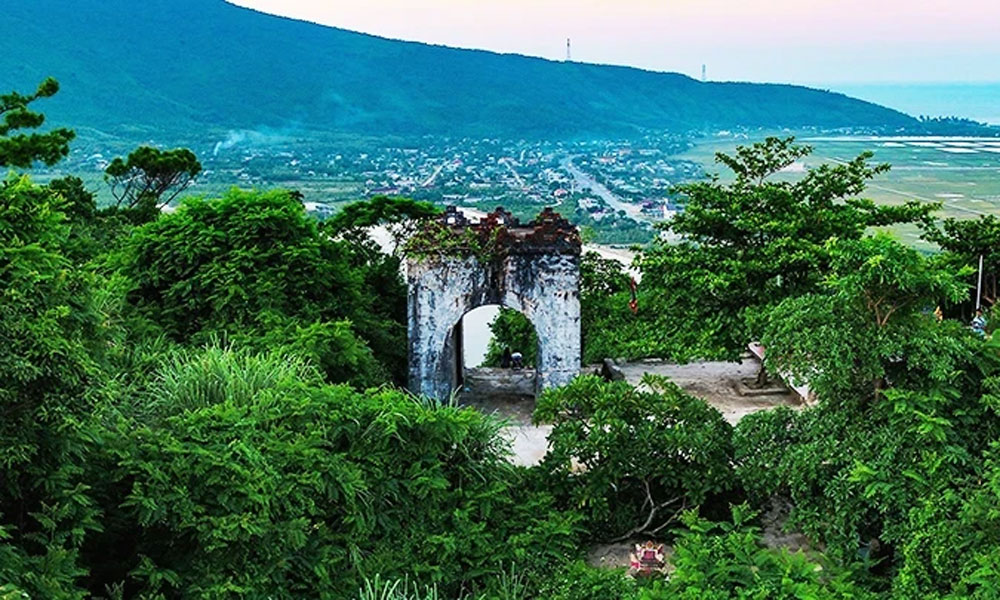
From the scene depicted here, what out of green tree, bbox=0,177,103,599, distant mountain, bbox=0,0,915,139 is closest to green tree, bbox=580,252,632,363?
green tree, bbox=0,177,103,599

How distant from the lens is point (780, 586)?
6938 mm

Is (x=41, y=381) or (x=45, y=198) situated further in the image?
(x=45, y=198)

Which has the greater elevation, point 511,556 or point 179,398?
point 179,398

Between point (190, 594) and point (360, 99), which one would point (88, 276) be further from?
point (360, 99)

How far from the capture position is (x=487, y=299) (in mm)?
13922

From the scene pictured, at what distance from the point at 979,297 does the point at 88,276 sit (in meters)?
13.5

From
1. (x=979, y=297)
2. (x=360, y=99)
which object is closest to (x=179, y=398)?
(x=979, y=297)

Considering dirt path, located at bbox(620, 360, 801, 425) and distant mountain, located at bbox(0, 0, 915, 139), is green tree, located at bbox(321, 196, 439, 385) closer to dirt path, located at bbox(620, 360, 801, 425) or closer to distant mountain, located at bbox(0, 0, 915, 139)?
dirt path, located at bbox(620, 360, 801, 425)

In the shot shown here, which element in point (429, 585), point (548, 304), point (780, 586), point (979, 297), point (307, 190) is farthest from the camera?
point (307, 190)

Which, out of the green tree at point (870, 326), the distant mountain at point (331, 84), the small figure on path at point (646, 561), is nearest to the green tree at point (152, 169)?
the small figure on path at point (646, 561)

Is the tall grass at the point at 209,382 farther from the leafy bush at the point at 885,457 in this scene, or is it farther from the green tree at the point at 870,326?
the leafy bush at the point at 885,457

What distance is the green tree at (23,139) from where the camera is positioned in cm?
2038

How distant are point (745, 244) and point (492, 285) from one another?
11.8ft

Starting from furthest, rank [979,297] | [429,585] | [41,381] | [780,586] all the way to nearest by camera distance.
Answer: [979,297]
[429,585]
[780,586]
[41,381]
